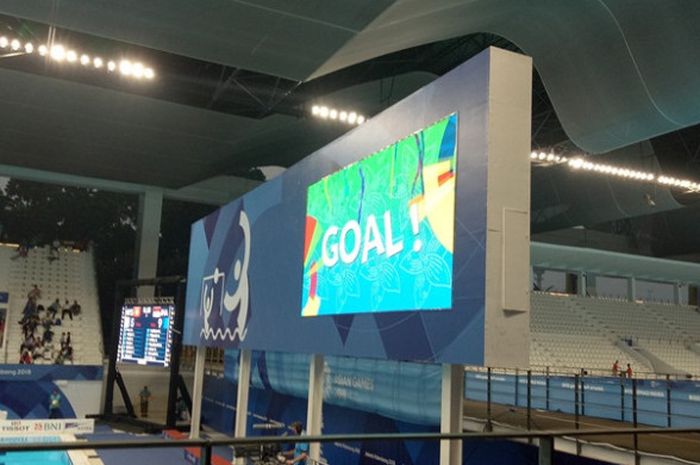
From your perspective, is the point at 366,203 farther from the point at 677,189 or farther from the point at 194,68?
the point at 677,189

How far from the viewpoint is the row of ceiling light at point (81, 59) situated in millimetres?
12594

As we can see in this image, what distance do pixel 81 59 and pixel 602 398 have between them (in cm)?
1177

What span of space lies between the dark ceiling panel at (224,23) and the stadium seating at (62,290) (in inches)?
567

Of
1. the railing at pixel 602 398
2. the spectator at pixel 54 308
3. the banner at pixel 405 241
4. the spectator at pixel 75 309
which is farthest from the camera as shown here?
the spectator at pixel 75 309

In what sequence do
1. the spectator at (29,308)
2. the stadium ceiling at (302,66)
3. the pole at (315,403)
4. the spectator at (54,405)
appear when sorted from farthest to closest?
the spectator at (29,308) → the spectator at (54,405) → the stadium ceiling at (302,66) → the pole at (315,403)

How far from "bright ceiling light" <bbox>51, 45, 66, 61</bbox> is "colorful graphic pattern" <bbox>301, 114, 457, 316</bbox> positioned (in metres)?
7.17

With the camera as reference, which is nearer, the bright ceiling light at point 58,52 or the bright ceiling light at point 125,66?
the bright ceiling light at point 58,52

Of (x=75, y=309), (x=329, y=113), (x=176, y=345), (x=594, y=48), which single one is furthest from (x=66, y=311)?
(x=594, y=48)

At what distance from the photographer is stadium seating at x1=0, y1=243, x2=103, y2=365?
2245cm

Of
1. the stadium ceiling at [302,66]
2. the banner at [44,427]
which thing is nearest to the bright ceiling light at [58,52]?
the stadium ceiling at [302,66]

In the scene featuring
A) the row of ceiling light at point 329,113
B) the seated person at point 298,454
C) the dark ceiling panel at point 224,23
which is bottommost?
the seated person at point 298,454

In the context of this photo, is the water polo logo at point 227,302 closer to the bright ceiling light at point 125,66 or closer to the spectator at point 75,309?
the bright ceiling light at point 125,66

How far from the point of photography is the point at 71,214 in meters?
30.8

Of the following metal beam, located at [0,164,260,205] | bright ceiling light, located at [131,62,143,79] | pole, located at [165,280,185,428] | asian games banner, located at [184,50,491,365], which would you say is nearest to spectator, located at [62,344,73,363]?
metal beam, located at [0,164,260,205]
